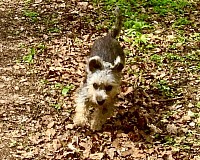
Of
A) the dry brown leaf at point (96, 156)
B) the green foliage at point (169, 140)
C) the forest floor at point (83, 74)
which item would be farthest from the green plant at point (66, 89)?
the green foliage at point (169, 140)

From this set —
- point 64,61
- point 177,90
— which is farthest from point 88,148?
point 64,61

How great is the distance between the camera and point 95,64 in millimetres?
7074

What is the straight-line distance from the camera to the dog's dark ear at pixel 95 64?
276 inches

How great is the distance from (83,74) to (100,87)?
219 cm

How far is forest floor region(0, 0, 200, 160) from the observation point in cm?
700

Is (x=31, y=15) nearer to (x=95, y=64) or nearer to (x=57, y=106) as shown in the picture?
(x=57, y=106)

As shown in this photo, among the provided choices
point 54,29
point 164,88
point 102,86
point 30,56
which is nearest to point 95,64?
point 102,86

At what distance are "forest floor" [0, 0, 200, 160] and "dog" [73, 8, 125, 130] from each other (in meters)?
0.22

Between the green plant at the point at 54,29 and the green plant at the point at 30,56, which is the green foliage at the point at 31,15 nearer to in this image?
the green plant at the point at 54,29

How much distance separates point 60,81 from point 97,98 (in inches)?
82.1

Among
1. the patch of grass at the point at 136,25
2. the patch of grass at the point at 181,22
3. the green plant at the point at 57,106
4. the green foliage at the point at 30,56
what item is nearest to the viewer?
the green plant at the point at 57,106

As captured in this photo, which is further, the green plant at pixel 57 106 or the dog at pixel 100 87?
the green plant at pixel 57 106

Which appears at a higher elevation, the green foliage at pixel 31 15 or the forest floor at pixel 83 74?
the green foliage at pixel 31 15

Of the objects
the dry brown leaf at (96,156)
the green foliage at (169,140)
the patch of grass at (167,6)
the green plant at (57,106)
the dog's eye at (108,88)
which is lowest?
the dry brown leaf at (96,156)
